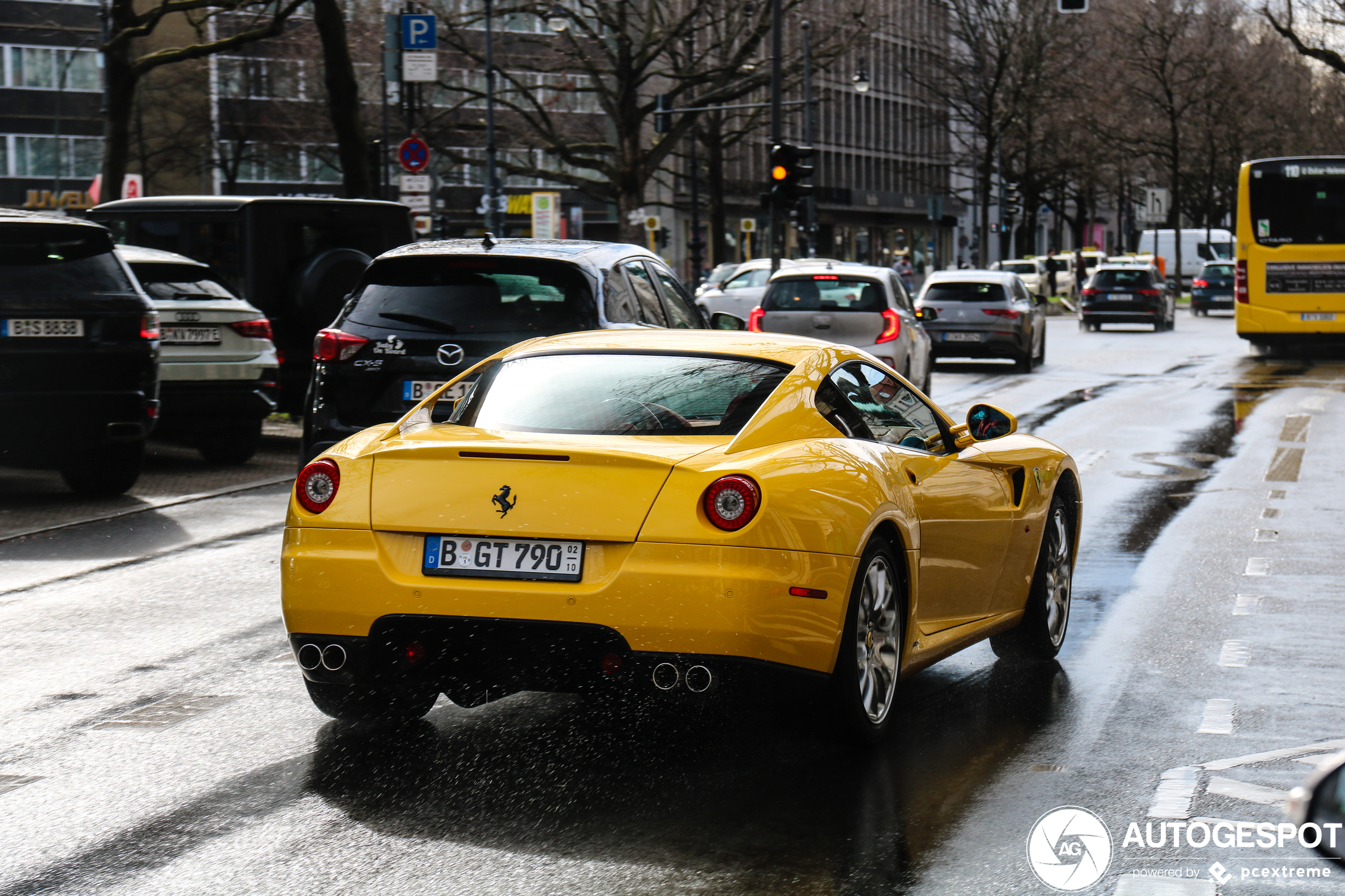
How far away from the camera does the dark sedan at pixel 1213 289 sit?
5525 centimetres

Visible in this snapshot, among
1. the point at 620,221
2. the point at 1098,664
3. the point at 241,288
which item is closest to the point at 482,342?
the point at 1098,664

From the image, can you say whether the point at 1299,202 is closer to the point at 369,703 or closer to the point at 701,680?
the point at 369,703

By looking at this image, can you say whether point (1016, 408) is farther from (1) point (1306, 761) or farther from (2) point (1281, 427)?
Result: (1) point (1306, 761)

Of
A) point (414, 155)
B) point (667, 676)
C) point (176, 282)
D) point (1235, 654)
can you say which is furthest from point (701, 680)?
point (414, 155)

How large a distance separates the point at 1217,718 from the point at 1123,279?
36892 millimetres

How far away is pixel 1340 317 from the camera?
93.0ft

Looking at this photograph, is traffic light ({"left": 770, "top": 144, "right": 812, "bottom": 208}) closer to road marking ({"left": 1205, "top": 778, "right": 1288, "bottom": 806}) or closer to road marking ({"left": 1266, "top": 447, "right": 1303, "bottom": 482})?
road marking ({"left": 1266, "top": 447, "right": 1303, "bottom": 482})

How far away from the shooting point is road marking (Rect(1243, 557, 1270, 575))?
362 inches

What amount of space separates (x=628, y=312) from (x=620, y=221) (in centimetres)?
3494

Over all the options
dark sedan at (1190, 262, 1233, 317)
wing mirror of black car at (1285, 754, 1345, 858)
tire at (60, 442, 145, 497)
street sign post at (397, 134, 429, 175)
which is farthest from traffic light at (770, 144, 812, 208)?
dark sedan at (1190, 262, 1233, 317)

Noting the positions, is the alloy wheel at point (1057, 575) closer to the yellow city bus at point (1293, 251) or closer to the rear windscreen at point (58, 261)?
the rear windscreen at point (58, 261)

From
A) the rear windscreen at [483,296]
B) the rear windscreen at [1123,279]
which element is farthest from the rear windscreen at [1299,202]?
the rear windscreen at [483,296]

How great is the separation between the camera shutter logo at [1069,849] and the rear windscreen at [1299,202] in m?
25.5

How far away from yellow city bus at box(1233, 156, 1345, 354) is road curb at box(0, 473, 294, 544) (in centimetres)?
1902
